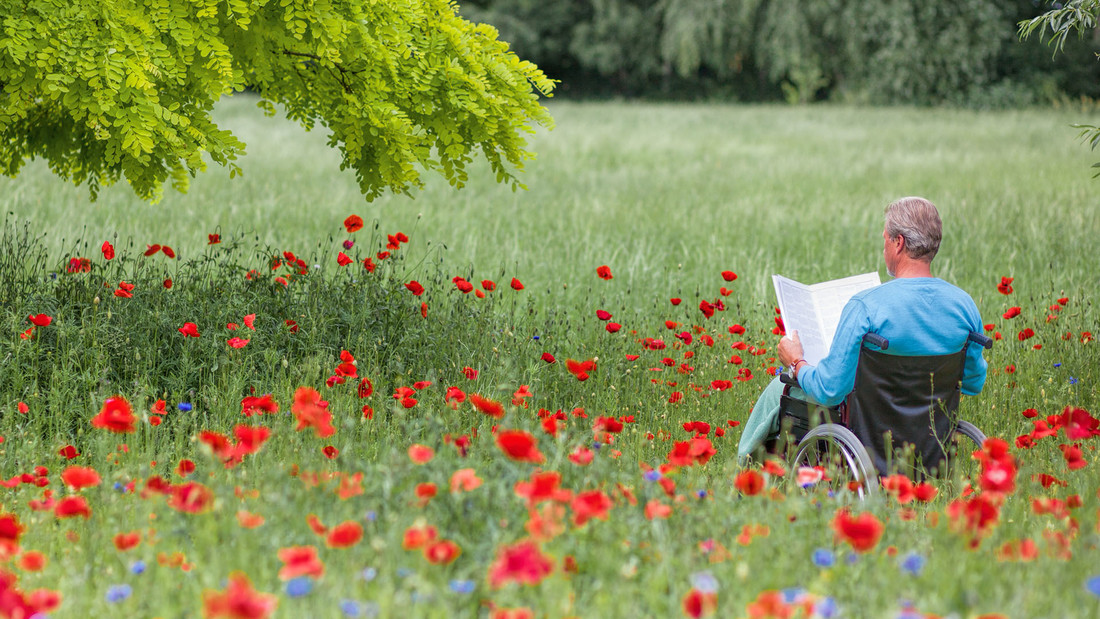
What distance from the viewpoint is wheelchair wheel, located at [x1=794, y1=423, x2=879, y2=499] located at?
2693mm

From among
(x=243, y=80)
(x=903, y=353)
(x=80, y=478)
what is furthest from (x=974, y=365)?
(x=243, y=80)

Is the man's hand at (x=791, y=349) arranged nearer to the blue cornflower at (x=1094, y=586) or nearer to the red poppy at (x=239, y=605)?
the blue cornflower at (x=1094, y=586)

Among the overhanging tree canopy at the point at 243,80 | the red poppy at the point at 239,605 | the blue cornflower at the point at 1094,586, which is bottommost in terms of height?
the red poppy at the point at 239,605

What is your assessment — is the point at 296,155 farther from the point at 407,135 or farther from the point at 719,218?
the point at 407,135

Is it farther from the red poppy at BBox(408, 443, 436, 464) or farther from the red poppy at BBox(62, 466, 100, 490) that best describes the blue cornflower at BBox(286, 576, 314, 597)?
the red poppy at BBox(62, 466, 100, 490)

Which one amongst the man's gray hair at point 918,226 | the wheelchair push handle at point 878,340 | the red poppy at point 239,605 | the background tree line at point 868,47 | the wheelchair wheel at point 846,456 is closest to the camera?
the red poppy at point 239,605

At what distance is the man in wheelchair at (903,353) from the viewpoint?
2957mm

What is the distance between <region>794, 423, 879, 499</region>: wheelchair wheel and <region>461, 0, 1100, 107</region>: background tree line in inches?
1167

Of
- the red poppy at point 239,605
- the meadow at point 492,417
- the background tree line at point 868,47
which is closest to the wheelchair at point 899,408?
the meadow at point 492,417

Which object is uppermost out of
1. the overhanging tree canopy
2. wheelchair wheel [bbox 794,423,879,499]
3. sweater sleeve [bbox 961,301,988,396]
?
the overhanging tree canopy

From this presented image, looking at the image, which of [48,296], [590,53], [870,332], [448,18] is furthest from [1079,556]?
[590,53]

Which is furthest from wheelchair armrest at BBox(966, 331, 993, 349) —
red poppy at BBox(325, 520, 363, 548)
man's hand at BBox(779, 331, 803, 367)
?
red poppy at BBox(325, 520, 363, 548)

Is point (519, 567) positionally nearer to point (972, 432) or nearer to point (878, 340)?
point (878, 340)

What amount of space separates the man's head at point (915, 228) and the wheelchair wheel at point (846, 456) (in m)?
0.68
